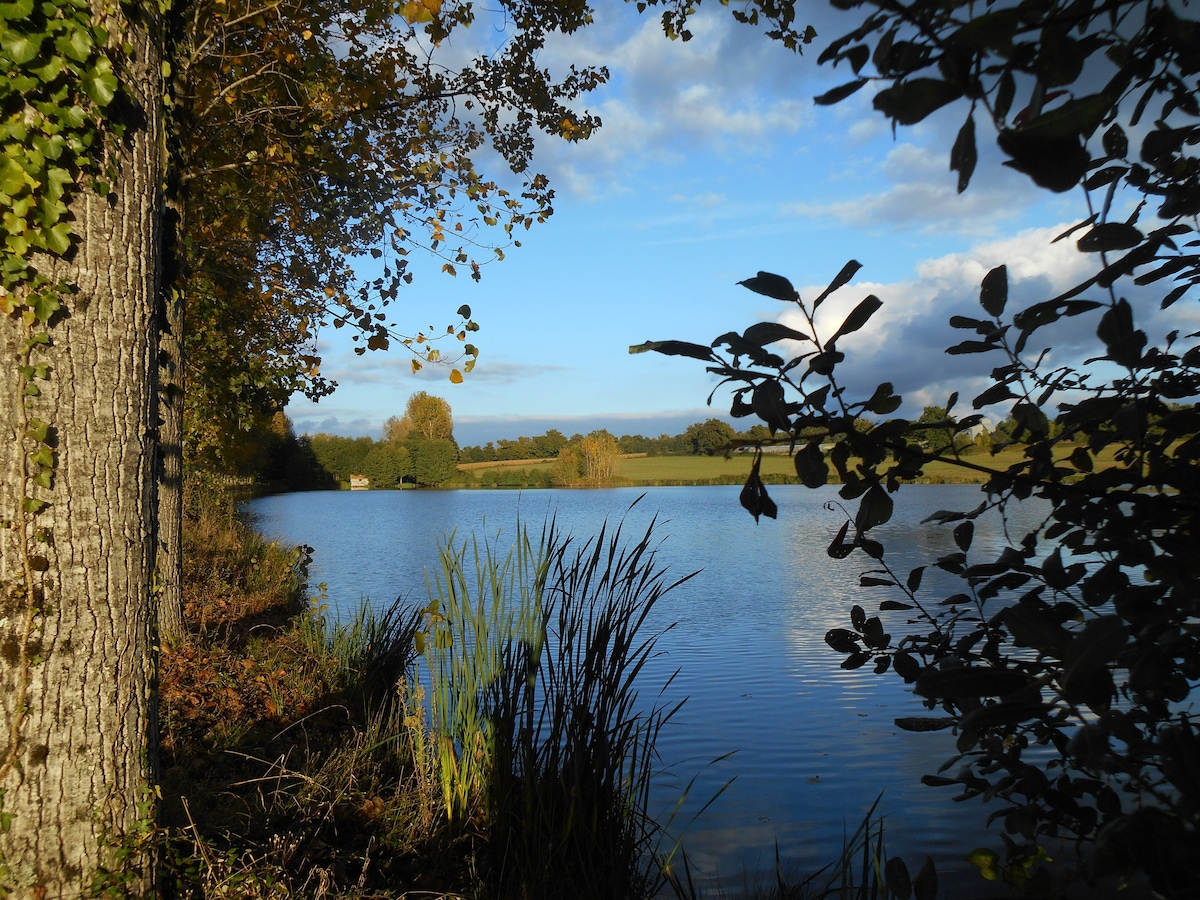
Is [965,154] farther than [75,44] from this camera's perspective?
No

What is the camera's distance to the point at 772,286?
3.25ft

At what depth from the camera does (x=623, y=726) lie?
9.80ft

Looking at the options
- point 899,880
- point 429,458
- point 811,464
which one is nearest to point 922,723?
point 899,880

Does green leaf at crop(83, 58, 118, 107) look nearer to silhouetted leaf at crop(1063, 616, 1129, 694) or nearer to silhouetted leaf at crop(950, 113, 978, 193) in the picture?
silhouetted leaf at crop(950, 113, 978, 193)

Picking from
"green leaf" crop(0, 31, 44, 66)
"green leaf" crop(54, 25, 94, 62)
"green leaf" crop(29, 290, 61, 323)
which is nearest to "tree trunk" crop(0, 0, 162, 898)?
"green leaf" crop(29, 290, 61, 323)

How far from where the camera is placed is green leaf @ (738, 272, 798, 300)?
986 millimetres

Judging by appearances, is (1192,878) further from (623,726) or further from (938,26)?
(623,726)

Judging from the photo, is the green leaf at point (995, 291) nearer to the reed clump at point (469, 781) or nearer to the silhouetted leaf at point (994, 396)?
the silhouetted leaf at point (994, 396)

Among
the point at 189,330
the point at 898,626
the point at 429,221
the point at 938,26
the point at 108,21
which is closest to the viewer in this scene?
the point at 938,26

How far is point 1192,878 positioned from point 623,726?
92.3 inches

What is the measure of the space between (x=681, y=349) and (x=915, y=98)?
35cm

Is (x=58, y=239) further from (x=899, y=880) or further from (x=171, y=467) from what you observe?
(x=171, y=467)

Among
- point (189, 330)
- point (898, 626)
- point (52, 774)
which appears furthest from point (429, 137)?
point (898, 626)

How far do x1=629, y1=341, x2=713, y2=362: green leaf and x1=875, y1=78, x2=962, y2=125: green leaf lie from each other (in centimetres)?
32
